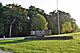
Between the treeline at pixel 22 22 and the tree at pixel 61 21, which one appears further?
the tree at pixel 61 21

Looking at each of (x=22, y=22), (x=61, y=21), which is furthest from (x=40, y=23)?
(x=61, y=21)

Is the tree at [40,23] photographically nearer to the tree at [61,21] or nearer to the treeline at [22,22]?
the treeline at [22,22]

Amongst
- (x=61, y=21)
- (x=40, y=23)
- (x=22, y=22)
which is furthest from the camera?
(x=61, y=21)

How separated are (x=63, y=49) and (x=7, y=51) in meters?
3.66

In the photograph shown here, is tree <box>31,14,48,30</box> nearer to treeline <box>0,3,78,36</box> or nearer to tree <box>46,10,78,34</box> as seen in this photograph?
treeline <box>0,3,78,36</box>

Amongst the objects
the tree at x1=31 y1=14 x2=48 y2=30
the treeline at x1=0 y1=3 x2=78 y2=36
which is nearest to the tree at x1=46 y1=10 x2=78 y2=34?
the treeline at x1=0 y1=3 x2=78 y2=36

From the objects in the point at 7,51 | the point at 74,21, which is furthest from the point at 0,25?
the point at 7,51

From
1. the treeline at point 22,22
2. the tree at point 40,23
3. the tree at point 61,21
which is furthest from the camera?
the tree at point 61,21

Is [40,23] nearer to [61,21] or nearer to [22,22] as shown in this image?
[22,22]

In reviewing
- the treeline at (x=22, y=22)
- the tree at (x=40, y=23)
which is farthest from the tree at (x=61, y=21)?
the tree at (x=40, y=23)

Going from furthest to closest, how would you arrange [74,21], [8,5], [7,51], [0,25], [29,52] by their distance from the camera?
[74,21]
[8,5]
[0,25]
[7,51]
[29,52]

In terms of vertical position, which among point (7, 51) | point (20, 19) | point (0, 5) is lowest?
point (7, 51)

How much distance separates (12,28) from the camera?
2101 inches

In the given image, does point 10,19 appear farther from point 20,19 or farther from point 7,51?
point 7,51
